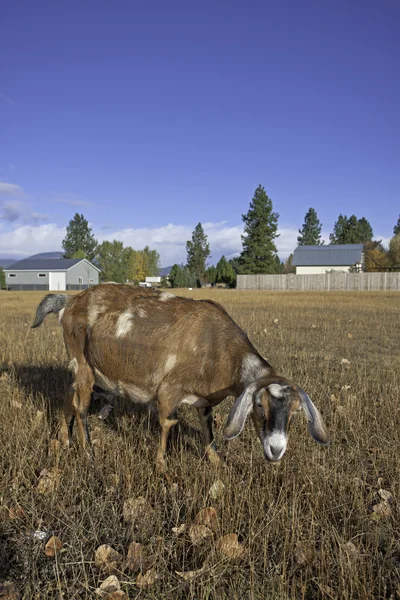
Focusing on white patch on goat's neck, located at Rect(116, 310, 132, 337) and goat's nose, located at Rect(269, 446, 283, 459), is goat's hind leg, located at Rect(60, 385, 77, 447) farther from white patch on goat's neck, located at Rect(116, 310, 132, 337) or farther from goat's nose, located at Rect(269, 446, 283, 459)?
goat's nose, located at Rect(269, 446, 283, 459)

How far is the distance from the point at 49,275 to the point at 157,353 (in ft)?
278

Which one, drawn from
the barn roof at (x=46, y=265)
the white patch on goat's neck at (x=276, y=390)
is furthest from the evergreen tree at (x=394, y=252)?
the white patch on goat's neck at (x=276, y=390)

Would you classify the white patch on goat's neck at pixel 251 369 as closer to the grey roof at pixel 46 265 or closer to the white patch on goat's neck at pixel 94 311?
the white patch on goat's neck at pixel 94 311

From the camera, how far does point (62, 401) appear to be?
20.2ft

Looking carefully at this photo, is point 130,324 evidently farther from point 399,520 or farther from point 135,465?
point 399,520

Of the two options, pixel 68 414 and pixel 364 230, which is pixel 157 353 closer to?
pixel 68 414

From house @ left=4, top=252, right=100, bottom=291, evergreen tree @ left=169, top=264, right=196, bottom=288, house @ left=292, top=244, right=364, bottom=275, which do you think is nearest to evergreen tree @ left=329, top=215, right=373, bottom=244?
house @ left=292, top=244, right=364, bottom=275

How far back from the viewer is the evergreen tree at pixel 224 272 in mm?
89938

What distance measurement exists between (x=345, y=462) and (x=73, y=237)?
116 meters

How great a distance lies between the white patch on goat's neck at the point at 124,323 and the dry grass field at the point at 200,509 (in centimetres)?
120

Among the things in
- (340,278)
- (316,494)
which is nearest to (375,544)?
(316,494)

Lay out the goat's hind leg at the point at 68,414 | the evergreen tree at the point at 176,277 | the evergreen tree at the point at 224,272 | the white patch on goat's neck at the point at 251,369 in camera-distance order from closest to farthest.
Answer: the white patch on goat's neck at the point at 251,369 → the goat's hind leg at the point at 68,414 → the evergreen tree at the point at 176,277 → the evergreen tree at the point at 224,272

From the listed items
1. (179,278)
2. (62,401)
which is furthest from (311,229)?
(62,401)

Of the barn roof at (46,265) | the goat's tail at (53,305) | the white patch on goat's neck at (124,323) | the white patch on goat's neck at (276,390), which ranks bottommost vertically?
the white patch on goat's neck at (276,390)
